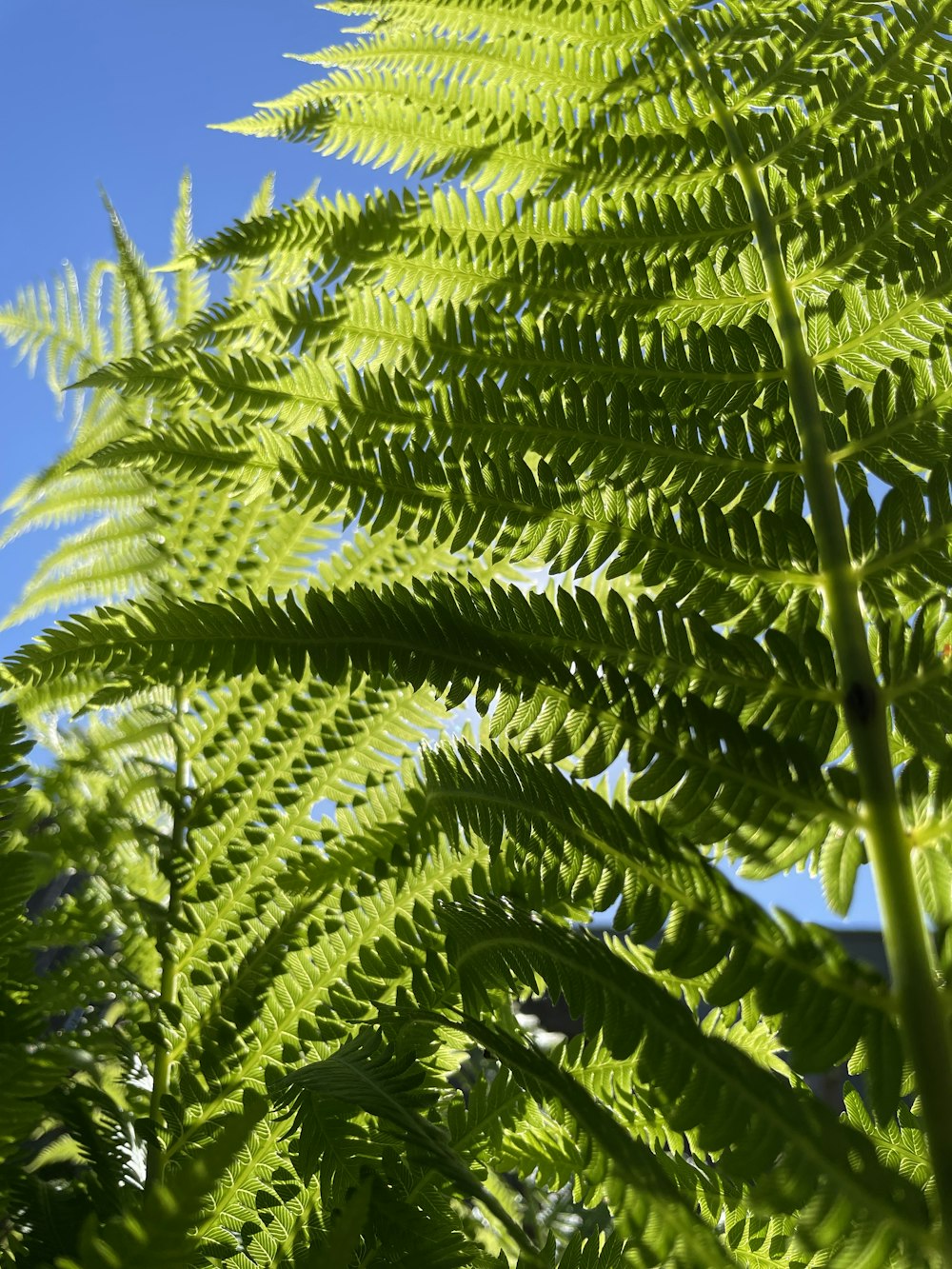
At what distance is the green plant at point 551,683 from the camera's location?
0.51m

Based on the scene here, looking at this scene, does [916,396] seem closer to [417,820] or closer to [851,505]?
[851,505]

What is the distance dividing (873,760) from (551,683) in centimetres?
17

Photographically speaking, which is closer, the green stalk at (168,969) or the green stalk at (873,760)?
the green stalk at (873,760)

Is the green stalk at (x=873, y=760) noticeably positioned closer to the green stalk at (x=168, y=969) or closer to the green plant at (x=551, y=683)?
the green plant at (x=551, y=683)

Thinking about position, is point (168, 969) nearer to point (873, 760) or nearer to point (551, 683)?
point (551, 683)

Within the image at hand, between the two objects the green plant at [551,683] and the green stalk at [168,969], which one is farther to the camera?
the green stalk at [168,969]

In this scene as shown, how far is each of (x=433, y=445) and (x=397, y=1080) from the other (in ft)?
1.31

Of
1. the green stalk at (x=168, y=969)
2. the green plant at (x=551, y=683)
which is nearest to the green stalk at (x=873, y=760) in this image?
the green plant at (x=551, y=683)

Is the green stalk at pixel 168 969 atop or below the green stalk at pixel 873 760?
below

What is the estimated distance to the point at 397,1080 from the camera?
1.83 ft

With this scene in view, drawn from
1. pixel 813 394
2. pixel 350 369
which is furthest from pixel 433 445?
pixel 813 394

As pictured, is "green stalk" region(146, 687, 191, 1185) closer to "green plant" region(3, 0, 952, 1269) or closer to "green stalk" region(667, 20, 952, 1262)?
"green plant" region(3, 0, 952, 1269)

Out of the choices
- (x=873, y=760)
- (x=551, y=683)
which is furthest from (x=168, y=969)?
(x=873, y=760)

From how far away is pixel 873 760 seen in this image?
0.54 metres
